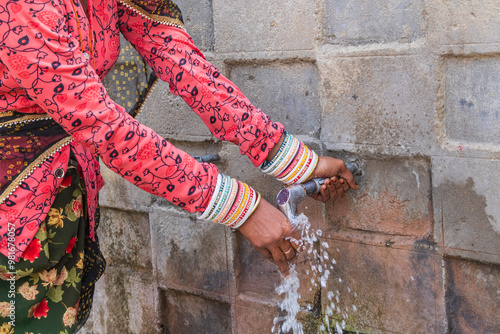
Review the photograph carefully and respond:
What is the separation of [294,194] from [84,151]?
0.73 m

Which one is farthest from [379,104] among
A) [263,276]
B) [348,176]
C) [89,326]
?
[89,326]

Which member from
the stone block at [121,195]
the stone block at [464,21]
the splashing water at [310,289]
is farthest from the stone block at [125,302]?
the stone block at [464,21]

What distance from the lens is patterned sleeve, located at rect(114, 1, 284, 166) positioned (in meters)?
1.90

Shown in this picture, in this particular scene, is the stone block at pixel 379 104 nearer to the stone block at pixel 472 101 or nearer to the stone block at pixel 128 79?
the stone block at pixel 472 101

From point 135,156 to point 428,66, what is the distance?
104 cm

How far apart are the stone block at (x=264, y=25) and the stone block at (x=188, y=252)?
0.86 m

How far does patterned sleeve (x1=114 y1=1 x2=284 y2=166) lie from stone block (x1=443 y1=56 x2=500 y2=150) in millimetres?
592

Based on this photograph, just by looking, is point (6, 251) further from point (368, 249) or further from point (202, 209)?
point (368, 249)

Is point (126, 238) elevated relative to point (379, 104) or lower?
lower

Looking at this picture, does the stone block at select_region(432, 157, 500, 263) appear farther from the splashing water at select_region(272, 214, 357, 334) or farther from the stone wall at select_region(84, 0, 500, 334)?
the splashing water at select_region(272, 214, 357, 334)

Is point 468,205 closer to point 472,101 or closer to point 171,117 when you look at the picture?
point 472,101

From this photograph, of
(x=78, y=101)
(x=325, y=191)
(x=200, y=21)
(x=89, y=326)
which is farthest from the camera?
(x=89, y=326)

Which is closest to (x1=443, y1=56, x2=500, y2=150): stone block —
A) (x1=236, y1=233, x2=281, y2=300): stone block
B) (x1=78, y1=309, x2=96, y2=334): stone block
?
(x1=236, y1=233, x2=281, y2=300): stone block

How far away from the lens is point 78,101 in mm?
1468
